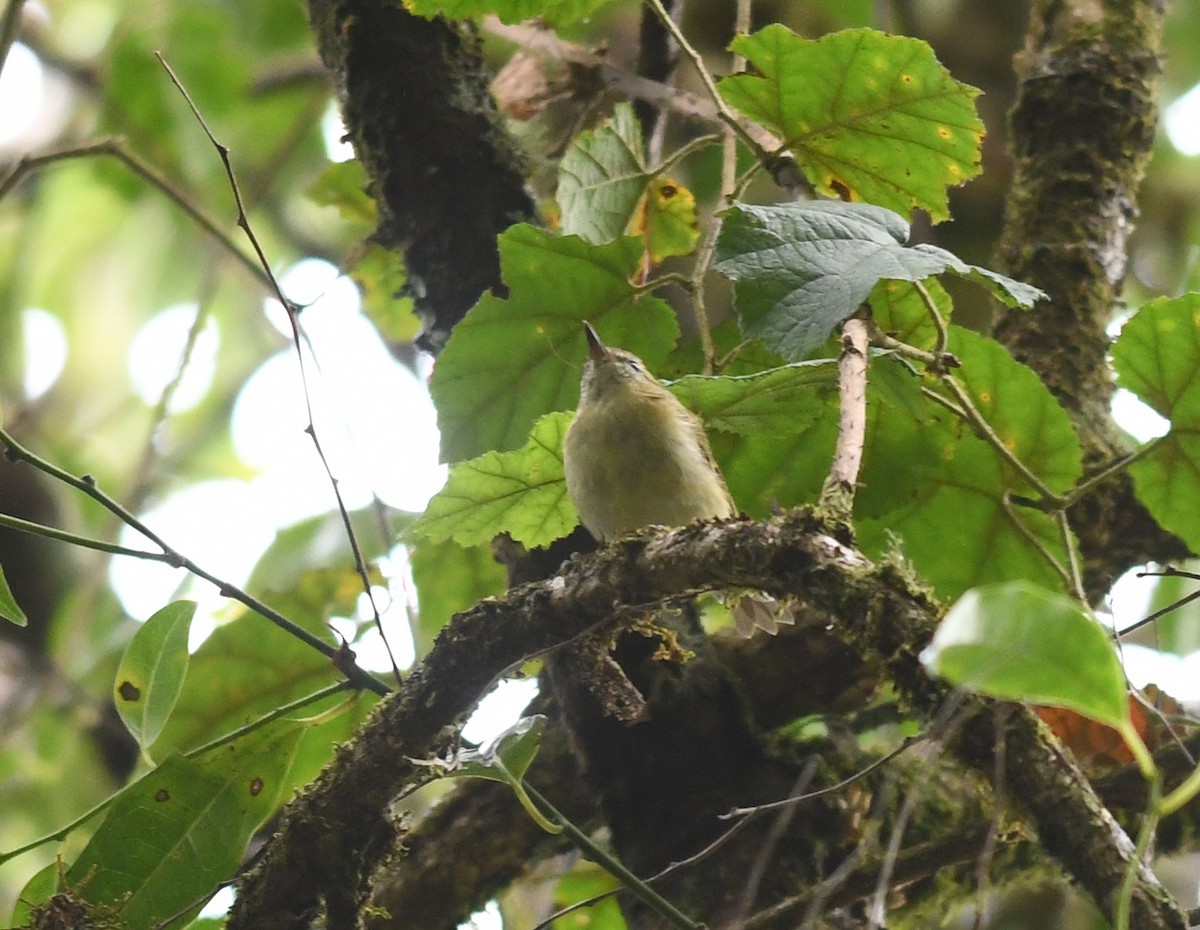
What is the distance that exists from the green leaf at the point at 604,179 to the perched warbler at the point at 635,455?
0.26m

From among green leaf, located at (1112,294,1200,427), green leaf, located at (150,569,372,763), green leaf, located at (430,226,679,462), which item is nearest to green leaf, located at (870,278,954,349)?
green leaf, located at (1112,294,1200,427)

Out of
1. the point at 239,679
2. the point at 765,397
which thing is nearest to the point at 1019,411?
the point at 765,397

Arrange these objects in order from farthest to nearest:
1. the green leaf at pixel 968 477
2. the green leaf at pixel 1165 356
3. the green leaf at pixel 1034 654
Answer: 1. the green leaf at pixel 968 477
2. the green leaf at pixel 1165 356
3. the green leaf at pixel 1034 654

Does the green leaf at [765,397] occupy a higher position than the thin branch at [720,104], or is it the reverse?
the thin branch at [720,104]

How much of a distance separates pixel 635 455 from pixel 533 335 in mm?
398

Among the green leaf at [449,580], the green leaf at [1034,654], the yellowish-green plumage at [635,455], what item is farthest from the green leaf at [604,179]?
the green leaf at [1034,654]

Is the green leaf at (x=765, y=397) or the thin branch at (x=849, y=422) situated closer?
the thin branch at (x=849, y=422)

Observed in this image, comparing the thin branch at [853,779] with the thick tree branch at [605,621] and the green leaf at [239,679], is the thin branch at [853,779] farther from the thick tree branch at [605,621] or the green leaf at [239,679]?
the green leaf at [239,679]

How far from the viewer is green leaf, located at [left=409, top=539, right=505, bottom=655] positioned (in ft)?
9.61

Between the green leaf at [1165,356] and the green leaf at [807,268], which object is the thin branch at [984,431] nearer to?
the green leaf at [807,268]

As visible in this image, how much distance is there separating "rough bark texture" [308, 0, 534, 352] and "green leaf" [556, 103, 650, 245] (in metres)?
0.22

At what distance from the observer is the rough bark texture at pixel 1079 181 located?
2701 millimetres

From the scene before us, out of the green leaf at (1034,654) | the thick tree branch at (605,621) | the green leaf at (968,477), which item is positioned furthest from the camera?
the green leaf at (968,477)

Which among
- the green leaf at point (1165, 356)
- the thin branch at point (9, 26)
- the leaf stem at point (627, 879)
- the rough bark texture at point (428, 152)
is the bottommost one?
the leaf stem at point (627, 879)
